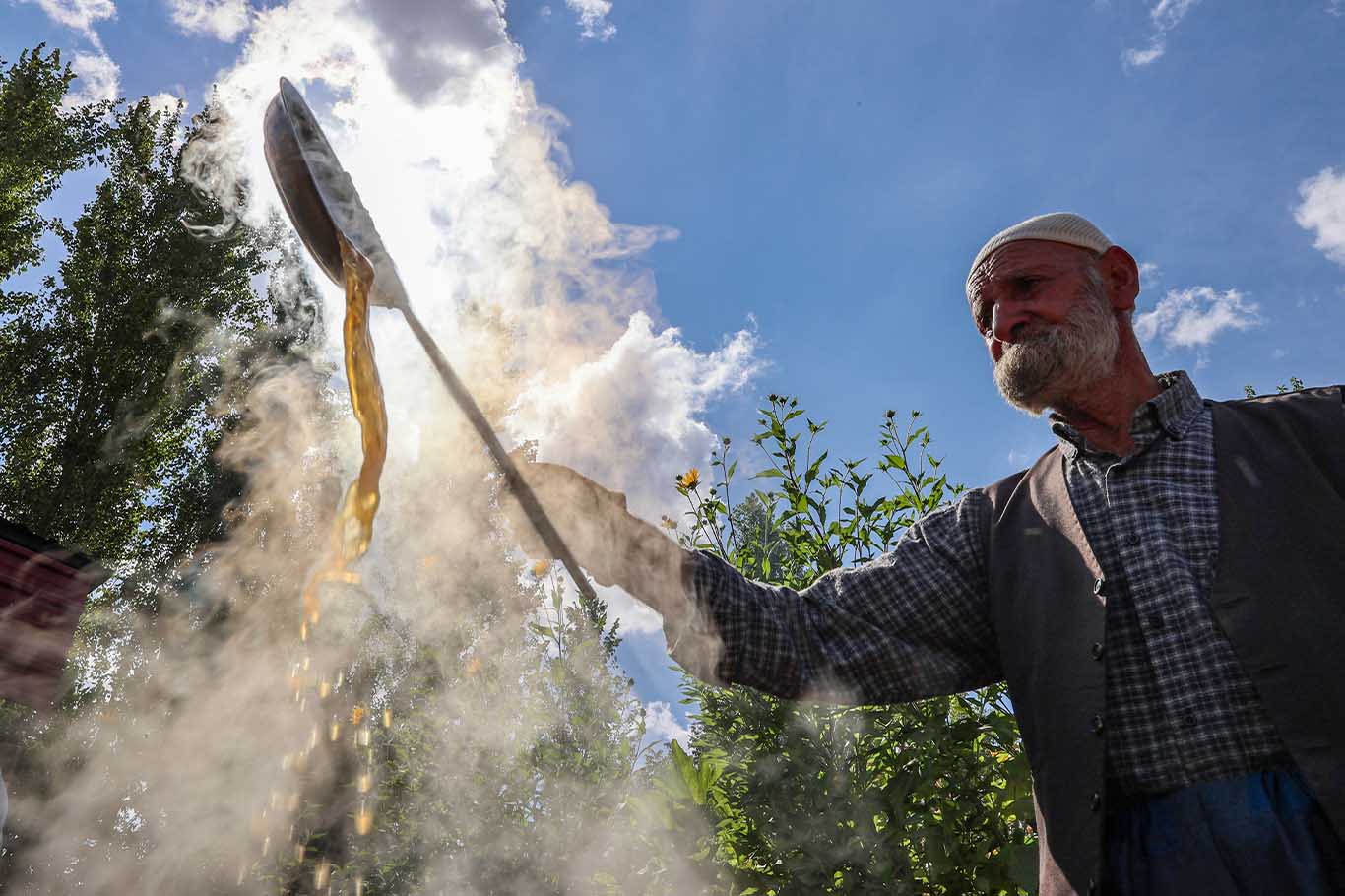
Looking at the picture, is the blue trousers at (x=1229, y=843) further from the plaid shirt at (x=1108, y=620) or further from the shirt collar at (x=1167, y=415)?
the shirt collar at (x=1167, y=415)

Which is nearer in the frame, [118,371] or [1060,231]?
[1060,231]

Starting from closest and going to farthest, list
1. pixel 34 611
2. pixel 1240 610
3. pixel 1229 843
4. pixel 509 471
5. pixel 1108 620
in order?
pixel 1229 843
pixel 1240 610
pixel 1108 620
pixel 509 471
pixel 34 611

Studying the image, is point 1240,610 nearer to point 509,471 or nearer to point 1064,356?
point 1064,356

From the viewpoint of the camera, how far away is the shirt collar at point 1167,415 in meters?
1.76

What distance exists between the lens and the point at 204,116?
15211 mm

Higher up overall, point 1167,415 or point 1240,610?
point 1167,415

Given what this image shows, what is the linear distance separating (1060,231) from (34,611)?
27.2ft

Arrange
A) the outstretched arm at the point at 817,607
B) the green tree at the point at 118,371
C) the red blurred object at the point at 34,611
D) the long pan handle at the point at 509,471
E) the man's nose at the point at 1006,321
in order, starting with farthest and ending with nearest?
1. the green tree at the point at 118,371
2. the red blurred object at the point at 34,611
3. the man's nose at the point at 1006,321
4. the outstretched arm at the point at 817,607
5. the long pan handle at the point at 509,471

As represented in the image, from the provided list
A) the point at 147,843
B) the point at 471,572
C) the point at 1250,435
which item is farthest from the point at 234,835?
the point at 1250,435

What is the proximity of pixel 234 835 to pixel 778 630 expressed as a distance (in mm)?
12001

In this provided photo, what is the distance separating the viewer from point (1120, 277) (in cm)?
212

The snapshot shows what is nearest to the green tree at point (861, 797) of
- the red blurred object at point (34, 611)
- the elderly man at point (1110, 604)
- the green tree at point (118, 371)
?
the elderly man at point (1110, 604)

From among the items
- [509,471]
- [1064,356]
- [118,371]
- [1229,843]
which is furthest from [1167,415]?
[118,371]

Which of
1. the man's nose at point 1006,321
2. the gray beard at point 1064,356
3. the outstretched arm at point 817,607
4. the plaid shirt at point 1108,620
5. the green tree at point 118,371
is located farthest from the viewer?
the green tree at point 118,371
